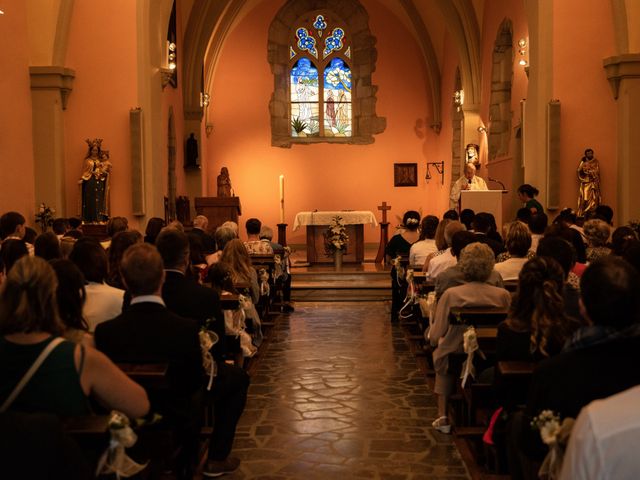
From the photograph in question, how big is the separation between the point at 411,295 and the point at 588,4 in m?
5.27

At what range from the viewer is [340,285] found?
1444cm

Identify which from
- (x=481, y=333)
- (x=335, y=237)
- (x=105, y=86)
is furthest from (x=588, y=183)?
(x=481, y=333)

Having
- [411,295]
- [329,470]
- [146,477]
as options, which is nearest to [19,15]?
[411,295]

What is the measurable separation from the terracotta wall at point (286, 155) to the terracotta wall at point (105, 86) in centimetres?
911

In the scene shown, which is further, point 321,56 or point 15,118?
point 321,56

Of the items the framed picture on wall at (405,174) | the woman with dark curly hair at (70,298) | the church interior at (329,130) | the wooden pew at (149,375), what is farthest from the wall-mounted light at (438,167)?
the woman with dark curly hair at (70,298)

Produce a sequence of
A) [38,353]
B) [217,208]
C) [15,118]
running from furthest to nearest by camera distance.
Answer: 1. [217,208]
2. [15,118]
3. [38,353]

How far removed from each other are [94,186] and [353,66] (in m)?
11.4

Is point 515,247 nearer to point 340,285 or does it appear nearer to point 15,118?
point 15,118

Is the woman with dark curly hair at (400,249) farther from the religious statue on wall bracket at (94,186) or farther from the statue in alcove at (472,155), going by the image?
the statue in alcove at (472,155)

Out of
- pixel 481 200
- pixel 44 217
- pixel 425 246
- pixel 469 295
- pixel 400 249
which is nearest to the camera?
pixel 469 295

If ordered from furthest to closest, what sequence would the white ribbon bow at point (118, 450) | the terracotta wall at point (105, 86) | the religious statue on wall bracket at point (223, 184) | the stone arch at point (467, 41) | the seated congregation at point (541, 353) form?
the religious statue on wall bracket at point (223, 184) → the stone arch at point (467, 41) → the terracotta wall at point (105, 86) → the white ribbon bow at point (118, 450) → the seated congregation at point (541, 353)

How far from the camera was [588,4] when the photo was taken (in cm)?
1170

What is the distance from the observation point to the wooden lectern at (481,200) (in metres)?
12.5
